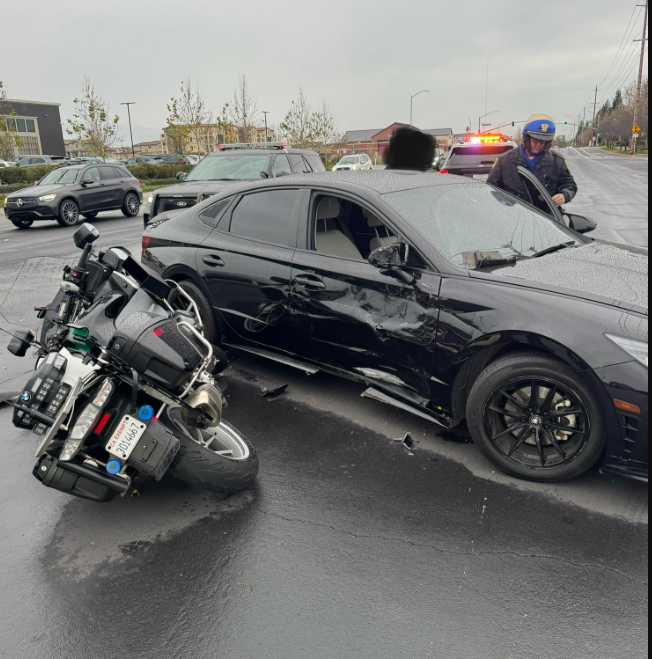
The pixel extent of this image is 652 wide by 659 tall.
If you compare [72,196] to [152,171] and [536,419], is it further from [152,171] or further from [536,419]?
[152,171]

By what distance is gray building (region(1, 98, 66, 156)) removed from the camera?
240 ft

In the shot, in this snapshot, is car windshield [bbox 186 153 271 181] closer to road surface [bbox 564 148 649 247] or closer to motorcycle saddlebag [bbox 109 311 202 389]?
road surface [bbox 564 148 649 247]

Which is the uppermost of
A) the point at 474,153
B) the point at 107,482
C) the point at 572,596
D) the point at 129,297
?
the point at 474,153

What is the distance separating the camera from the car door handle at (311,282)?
3.96 metres

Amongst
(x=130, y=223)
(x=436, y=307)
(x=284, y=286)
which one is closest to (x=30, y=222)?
(x=130, y=223)

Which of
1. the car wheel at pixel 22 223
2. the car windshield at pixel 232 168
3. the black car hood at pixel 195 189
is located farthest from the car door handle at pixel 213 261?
the car wheel at pixel 22 223

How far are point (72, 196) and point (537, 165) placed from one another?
14.0 metres

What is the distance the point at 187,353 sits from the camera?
2.85 m

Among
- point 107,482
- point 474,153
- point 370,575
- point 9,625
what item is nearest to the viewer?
point 9,625

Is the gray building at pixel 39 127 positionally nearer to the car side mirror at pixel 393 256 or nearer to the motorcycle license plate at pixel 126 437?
the car side mirror at pixel 393 256

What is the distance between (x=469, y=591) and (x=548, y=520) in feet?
2.23

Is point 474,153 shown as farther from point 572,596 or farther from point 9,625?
point 9,625

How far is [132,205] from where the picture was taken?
734 inches

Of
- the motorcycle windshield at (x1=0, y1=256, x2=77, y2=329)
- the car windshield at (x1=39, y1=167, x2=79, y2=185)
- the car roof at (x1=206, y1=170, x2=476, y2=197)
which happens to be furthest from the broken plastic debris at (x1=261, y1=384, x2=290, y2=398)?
the car windshield at (x1=39, y1=167, x2=79, y2=185)
